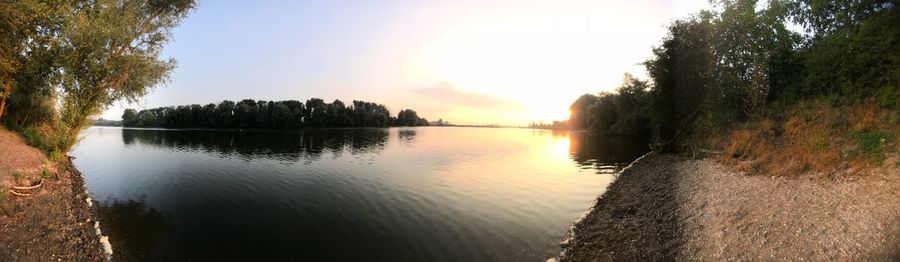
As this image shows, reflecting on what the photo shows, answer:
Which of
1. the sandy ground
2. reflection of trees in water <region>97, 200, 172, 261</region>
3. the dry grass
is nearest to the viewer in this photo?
the sandy ground

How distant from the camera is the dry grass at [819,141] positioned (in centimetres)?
1381

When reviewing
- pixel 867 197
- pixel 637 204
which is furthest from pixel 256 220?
pixel 867 197

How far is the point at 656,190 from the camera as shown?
19.2m

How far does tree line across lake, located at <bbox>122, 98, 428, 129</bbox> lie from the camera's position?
143 m

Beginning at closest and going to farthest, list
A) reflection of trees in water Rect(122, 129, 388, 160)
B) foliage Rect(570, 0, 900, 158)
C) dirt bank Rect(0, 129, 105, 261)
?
dirt bank Rect(0, 129, 105, 261) < foliage Rect(570, 0, 900, 158) < reflection of trees in water Rect(122, 129, 388, 160)

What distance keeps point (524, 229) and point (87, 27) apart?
26340 mm

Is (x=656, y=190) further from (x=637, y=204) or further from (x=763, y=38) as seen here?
(x=763, y=38)

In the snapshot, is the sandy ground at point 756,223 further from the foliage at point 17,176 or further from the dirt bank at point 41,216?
the foliage at point 17,176

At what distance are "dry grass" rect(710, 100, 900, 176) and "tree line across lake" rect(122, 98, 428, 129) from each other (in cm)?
14475

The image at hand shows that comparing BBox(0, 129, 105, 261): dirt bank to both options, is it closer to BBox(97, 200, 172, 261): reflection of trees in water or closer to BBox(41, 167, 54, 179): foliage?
BBox(41, 167, 54, 179): foliage

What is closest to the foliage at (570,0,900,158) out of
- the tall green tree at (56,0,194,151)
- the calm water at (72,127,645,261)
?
the calm water at (72,127,645,261)

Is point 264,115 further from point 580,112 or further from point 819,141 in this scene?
point 819,141

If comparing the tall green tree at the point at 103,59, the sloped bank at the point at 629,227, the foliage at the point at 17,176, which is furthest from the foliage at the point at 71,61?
the sloped bank at the point at 629,227

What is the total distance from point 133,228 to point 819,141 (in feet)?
94.2
